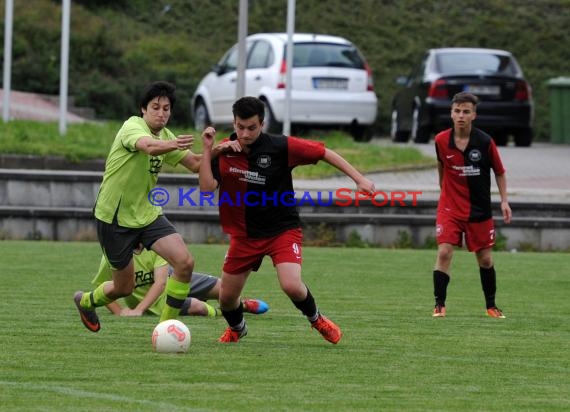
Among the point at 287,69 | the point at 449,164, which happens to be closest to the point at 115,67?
the point at 287,69

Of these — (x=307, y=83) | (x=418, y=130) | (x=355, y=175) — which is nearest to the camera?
(x=355, y=175)

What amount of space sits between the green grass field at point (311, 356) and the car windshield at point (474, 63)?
38.3 feet

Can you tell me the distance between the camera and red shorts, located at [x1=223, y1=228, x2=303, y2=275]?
378 inches

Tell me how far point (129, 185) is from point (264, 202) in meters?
0.96

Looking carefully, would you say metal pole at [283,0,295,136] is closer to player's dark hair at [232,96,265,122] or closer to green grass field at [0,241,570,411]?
green grass field at [0,241,570,411]

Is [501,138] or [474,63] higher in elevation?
[474,63]

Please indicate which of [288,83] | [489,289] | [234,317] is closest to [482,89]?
[288,83]

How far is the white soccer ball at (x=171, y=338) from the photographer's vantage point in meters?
8.91

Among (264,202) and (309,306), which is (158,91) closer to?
(264,202)

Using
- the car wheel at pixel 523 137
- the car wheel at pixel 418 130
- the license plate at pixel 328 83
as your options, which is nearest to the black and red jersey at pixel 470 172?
the license plate at pixel 328 83

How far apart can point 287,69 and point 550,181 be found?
176 inches

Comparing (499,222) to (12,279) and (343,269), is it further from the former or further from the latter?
(12,279)

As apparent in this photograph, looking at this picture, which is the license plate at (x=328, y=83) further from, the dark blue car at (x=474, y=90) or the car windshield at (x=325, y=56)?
the dark blue car at (x=474, y=90)

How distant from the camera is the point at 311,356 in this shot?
9.02 metres
